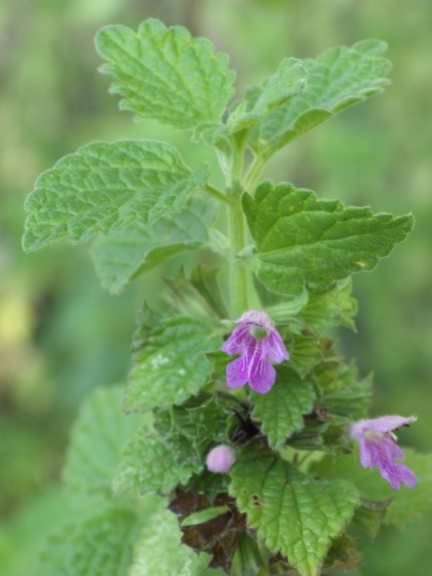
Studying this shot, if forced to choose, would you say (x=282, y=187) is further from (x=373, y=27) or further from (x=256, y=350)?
(x=373, y=27)

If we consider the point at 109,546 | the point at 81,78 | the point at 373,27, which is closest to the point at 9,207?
the point at 81,78

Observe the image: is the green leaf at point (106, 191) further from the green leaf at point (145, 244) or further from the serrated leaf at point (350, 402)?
the serrated leaf at point (350, 402)

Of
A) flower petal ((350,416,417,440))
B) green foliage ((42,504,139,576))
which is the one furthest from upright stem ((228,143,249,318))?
green foliage ((42,504,139,576))

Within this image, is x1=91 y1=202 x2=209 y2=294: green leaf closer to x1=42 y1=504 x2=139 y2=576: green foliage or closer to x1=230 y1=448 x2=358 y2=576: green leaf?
x1=230 y1=448 x2=358 y2=576: green leaf

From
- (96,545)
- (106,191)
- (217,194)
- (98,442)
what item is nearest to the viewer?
(106,191)

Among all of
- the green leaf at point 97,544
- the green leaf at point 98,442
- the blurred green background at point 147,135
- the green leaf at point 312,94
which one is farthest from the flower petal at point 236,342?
the blurred green background at point 147,135

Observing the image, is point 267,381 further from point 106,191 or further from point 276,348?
point 106,191

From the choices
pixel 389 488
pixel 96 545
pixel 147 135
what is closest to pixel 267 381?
pixel 389 488
